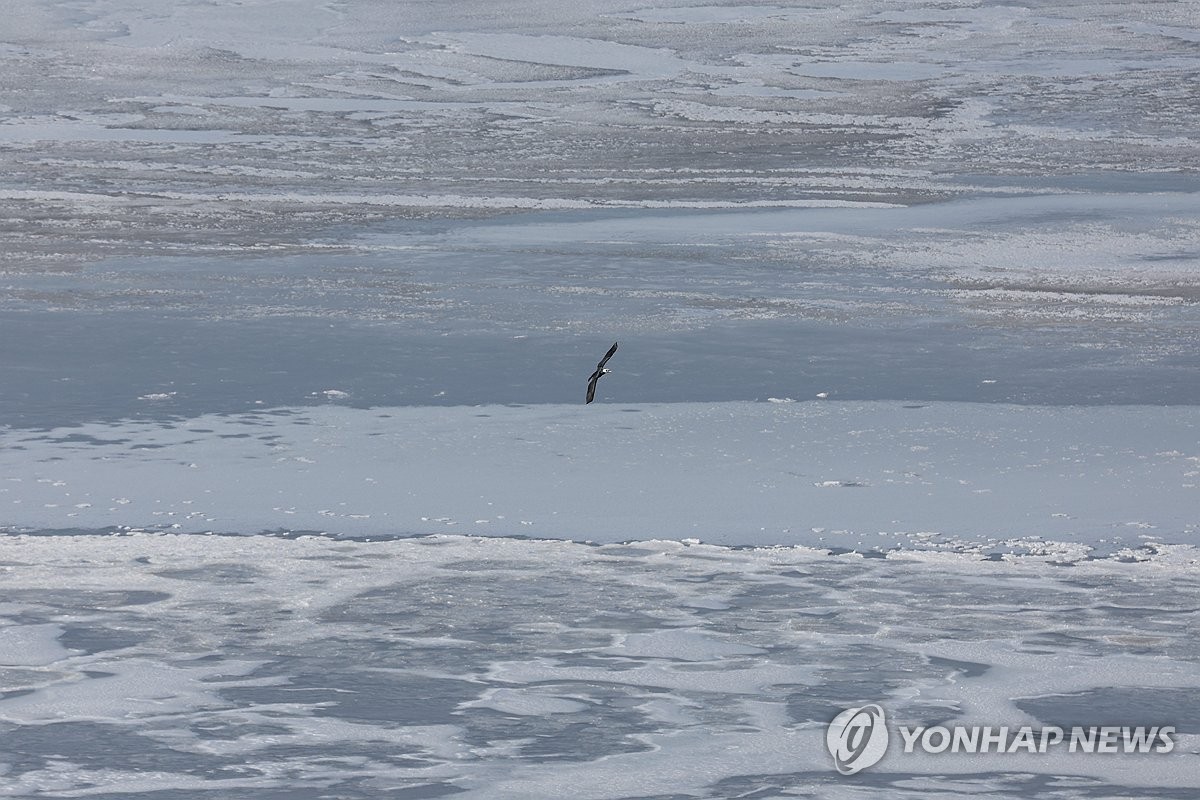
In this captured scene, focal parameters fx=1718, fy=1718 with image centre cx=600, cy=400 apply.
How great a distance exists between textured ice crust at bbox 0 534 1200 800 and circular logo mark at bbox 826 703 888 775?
3cm

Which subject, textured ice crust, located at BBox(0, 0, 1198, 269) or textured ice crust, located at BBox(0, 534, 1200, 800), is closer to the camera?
textured ice crust, located at BBox(0, 534, 1200, 800)

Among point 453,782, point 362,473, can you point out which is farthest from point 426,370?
point 453,782

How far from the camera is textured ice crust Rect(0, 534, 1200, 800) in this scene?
3008 millimetres

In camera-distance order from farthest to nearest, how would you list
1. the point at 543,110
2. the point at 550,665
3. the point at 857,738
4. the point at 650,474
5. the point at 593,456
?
the point at 543,110, the point at 593,456, the point at 650,474, the point at 550,665, the point at 857,738

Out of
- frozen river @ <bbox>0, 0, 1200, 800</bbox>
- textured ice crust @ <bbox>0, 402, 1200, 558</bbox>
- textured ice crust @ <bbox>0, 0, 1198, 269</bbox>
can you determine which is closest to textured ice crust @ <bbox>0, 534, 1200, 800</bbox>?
frozen river @ <bbox>0, 0, 1200, 800</bbox>

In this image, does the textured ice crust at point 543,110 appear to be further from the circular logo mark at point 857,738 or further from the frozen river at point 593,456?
the circular logo mark at point 857,738

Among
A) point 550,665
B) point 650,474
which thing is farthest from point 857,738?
point 650,474

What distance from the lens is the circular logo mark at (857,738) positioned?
10.0ft

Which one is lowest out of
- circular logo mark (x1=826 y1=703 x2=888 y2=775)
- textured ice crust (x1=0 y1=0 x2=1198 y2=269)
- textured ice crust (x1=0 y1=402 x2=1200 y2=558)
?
circular logo mark (x1=826 y1=703 x2=888 y2=775)

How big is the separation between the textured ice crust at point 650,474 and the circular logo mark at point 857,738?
3.26 ft

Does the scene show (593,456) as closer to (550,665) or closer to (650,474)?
(650,474)

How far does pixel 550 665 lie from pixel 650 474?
1.32m

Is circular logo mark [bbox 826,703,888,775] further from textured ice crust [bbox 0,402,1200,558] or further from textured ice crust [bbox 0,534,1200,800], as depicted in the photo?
textured ice crust [bbox 0,402,1200,558]

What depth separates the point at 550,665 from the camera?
347 cm
